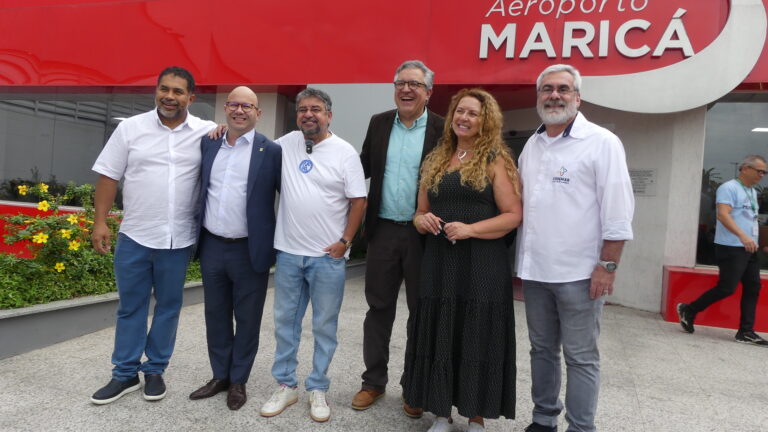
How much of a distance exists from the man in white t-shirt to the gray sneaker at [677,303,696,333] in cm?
436

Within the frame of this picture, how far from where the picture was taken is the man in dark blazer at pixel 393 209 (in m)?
2.94

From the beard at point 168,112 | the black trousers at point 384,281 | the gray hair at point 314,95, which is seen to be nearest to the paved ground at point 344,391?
the black trousers at point 384,281

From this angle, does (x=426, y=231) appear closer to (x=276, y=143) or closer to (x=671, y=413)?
(x=276, y=143)

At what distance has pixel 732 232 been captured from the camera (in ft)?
16.7

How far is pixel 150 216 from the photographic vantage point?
9.77 ft

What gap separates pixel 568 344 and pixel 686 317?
380 centimetres

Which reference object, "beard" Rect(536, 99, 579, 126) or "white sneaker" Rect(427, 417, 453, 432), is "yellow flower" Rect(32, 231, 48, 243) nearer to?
"white sneaker" Rect(427, 417, 453, 432)

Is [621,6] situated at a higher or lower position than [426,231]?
higher

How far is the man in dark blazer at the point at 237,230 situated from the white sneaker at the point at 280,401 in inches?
7.5

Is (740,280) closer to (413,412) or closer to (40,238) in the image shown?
(413,412)

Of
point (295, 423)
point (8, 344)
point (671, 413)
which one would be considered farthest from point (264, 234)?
point (671, 413)

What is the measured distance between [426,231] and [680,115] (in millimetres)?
5178

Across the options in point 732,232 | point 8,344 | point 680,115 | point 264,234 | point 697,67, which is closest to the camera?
point 264,234

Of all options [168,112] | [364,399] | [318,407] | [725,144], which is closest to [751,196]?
[725,144]
